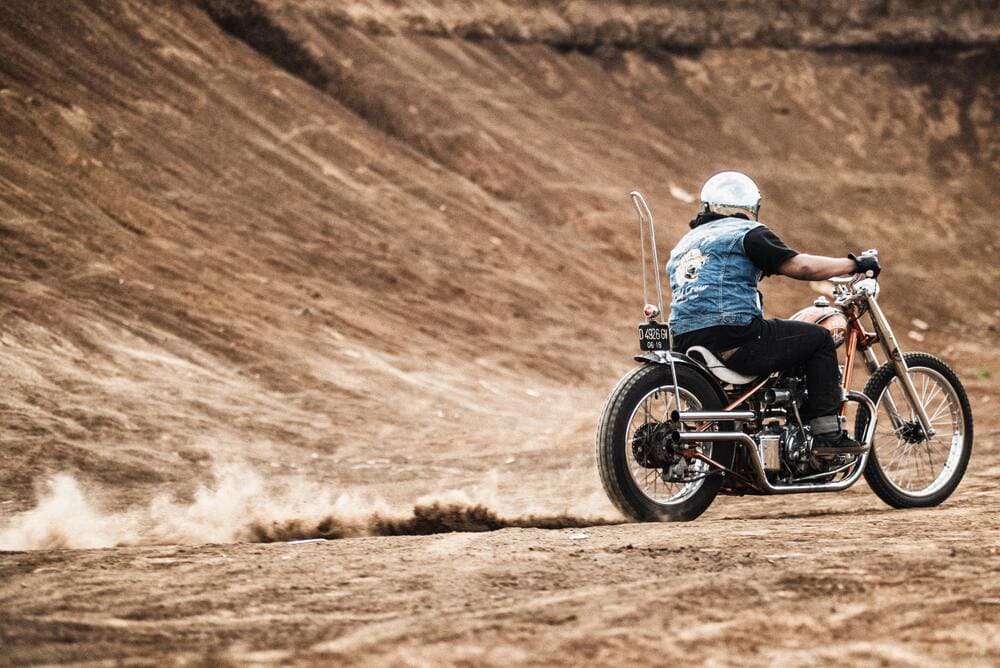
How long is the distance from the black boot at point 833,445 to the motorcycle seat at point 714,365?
55 centimetres

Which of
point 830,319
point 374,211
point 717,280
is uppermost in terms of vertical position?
point 374,211

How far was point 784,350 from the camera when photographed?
19.2 feet

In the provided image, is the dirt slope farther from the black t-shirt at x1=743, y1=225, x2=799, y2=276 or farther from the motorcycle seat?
the black t-shirt at x1=743, y1=225, x2=799, y2=276

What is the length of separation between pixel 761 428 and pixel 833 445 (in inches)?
15.2

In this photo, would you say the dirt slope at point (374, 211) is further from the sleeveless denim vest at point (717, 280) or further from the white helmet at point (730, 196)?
the white helmet at point (730, 196)

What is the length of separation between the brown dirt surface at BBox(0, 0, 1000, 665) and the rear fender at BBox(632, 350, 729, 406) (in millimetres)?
702

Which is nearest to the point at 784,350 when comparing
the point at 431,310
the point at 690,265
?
the point at 690,265

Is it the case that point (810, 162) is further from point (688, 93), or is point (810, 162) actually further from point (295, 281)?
point (295, 281)

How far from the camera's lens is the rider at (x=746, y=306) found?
5828mm

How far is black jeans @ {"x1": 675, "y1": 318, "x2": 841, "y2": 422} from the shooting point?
585cm

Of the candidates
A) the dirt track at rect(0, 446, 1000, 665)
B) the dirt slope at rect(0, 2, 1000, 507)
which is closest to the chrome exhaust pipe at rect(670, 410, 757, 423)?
the dirt track at rect(0, 446, 1000, 665)

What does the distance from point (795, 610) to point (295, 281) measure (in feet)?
45.3

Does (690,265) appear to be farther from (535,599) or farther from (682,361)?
(535,599)

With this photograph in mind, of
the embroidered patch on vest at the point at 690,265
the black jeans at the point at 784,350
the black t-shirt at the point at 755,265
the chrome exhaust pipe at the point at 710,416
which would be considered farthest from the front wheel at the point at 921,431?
the embroidered patch on vest at the point at 690,265
